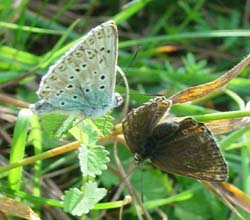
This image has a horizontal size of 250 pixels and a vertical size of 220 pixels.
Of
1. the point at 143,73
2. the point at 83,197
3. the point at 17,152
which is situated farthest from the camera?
the point at 143,73

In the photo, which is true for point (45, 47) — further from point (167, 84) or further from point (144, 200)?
point (144, 200)

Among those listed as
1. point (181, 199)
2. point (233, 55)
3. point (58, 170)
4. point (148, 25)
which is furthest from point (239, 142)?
point (148, 25)

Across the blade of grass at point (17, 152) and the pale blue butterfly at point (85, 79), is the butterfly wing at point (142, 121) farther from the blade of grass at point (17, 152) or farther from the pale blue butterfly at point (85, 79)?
the blade of grass at point (17, 152)

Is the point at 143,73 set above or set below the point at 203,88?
below

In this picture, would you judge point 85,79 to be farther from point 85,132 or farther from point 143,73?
point 143,73

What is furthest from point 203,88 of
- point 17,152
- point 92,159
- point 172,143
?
point 17,152

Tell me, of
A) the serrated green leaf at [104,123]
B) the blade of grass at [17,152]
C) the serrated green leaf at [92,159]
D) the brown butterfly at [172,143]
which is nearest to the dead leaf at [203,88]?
the brown butterfly at [172,143]
